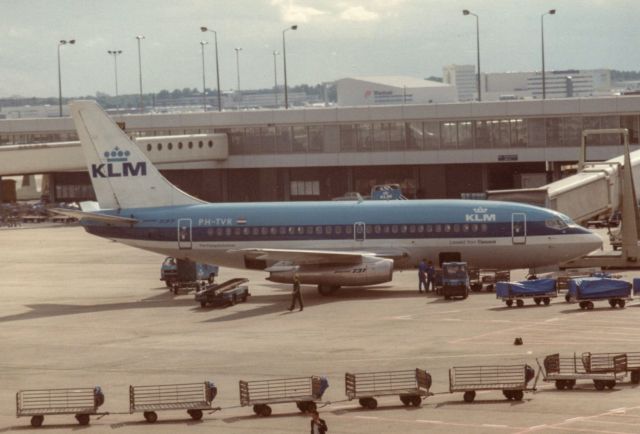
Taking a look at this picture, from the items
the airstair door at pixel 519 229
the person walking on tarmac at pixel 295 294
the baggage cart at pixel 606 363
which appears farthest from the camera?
the airstair door at pixel 519 229

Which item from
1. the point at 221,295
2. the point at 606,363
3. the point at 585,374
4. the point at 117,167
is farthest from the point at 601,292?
the point at 117,167

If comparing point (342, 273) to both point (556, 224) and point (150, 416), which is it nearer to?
point (556, 224)

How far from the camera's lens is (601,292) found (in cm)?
5388

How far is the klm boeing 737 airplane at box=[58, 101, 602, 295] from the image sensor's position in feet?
204

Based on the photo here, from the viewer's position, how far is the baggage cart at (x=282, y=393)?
36.2 m

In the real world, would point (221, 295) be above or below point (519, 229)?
below

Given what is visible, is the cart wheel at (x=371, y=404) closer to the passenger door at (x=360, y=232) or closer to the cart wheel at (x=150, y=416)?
the cart wheel at (x=150, y=416)

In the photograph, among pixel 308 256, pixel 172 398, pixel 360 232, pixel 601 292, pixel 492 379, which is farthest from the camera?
pixel 360 232

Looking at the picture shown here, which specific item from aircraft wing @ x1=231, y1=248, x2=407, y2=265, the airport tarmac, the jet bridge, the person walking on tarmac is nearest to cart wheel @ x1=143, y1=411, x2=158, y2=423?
the airport tarmac

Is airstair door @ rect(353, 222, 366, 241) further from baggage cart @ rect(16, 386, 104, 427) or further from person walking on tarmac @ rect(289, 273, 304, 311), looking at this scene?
baggage cart @ rect(16, 386, 104, 427)

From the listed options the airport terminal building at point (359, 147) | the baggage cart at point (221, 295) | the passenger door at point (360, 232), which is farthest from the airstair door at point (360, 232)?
the airport terminal building at point (359, 147)

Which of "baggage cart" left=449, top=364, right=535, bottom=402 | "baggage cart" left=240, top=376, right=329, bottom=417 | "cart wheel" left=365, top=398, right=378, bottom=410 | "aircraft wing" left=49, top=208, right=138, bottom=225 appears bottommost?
"cart wheel" left=365, top=398, right=378, bottom=410

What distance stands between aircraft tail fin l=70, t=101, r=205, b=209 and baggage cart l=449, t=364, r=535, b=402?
29186 millimetres

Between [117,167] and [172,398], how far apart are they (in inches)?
1179
